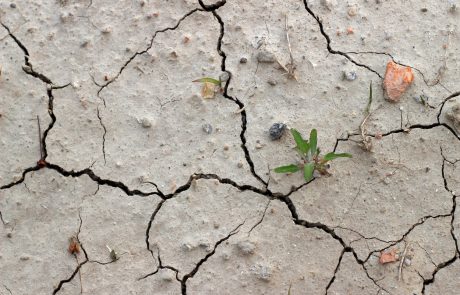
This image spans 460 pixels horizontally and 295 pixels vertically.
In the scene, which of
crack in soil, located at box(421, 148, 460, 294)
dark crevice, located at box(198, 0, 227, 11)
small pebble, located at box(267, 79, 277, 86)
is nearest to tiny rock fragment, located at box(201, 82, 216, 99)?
small pebble, located at box(267, 79, 277, 86)

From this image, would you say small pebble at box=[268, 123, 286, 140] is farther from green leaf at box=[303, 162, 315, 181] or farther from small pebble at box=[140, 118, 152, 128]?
small pebble at box=[140, 118, 152, 128]

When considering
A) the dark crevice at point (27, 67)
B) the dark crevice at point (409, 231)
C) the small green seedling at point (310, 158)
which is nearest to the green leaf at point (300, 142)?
the small green seedling at point (310, 158)

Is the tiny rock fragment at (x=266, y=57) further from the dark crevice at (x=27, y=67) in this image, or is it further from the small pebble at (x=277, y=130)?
the dark crevice at (x=27, y=67)

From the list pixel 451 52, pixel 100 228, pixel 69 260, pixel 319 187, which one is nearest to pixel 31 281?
pixel 69 260

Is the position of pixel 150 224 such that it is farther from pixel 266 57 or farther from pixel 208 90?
pixel 266 57

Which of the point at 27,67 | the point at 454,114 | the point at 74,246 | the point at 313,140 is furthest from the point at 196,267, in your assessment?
the point at 454,114

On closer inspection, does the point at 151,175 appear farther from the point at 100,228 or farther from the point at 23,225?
the point at 23,225
